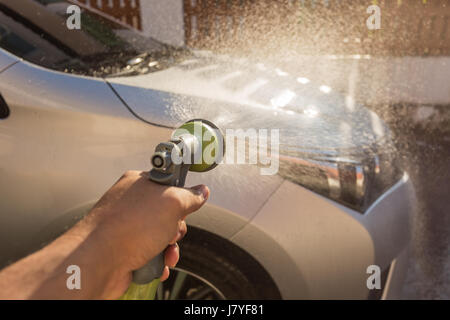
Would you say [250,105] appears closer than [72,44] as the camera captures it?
Yes

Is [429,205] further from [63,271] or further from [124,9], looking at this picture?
[124,9]

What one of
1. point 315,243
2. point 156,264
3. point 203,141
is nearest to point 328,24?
point 315,243

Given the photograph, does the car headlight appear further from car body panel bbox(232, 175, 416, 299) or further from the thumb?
the thumb

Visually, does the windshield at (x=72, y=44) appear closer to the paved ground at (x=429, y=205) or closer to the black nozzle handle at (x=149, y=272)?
the black nozzle handle at (x=149, y=272)

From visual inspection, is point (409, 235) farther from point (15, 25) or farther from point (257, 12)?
point (257, 12)

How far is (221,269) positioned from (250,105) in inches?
26.7

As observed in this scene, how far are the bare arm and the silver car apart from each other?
2.46 ft

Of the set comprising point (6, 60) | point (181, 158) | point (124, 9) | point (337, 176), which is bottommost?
point (337, 176)

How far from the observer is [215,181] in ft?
5.25

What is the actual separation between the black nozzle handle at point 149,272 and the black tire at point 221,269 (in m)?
0.76

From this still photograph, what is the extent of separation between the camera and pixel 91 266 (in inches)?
30.5

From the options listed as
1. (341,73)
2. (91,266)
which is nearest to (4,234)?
(91,266)

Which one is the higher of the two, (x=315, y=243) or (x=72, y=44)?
(x=72, y=44)

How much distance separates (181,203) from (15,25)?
1610 mm
